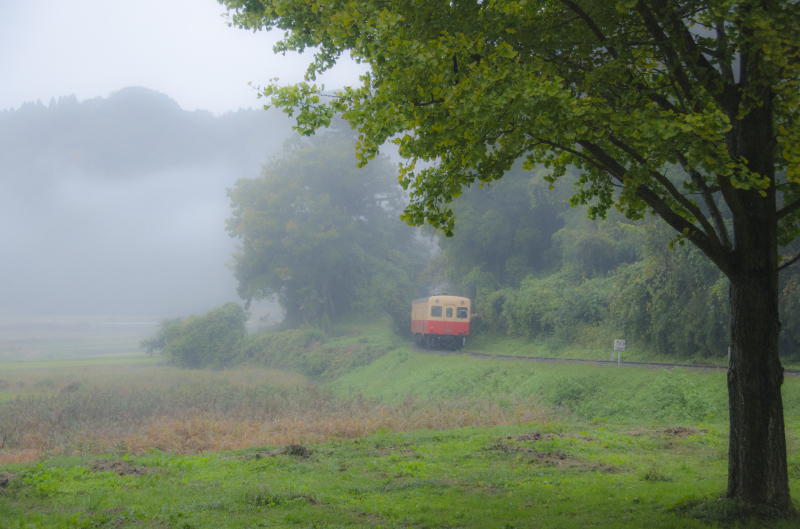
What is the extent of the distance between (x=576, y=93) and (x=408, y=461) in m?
6.30

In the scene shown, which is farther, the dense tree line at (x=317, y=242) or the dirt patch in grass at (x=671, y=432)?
the dense tree line at (x=317, y=242)

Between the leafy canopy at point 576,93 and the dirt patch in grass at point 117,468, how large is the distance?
6033 mm

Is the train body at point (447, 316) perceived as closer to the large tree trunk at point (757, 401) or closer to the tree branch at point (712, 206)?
the tree branch at point (712, 206)

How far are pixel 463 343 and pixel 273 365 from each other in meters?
16.1

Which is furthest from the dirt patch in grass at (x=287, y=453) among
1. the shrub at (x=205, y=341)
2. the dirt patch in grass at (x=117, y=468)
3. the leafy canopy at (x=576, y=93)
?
the shrub at (x=205, y=341)

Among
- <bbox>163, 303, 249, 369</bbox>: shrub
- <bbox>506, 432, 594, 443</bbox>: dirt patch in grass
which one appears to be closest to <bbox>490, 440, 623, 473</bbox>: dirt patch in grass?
<bbox>506, 432, 594, 443</bbox>: dirt patch in grass

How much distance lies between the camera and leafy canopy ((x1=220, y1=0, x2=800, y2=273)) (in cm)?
446

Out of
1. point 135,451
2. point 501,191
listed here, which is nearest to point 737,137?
point 135,451

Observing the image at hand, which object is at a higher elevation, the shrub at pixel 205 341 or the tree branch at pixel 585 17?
the tree branch at pixel 585 17

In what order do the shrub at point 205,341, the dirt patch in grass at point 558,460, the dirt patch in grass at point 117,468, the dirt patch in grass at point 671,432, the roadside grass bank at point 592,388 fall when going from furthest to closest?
1. the shrub at point 205,341
2. the roadside grass bank at point 592,388
3. the dirt patch in grass at point 671,432
4. the dirt patch in grass at point 117,468
5. the dirt patch in grass at point 558,460

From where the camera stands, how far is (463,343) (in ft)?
106

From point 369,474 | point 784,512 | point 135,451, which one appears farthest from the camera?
point 135,451

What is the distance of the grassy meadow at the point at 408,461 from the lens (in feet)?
18.5

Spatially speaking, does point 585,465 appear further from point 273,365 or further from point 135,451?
point 273,365
